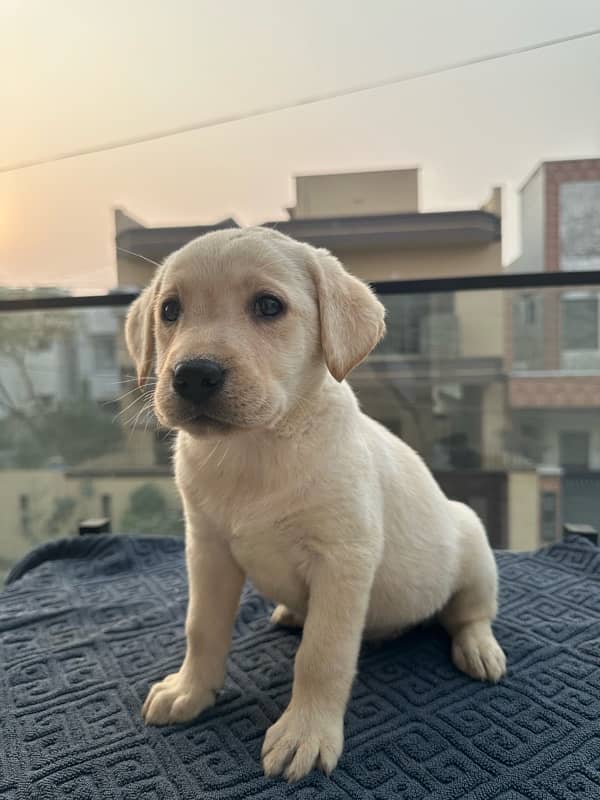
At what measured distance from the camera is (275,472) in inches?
41.1

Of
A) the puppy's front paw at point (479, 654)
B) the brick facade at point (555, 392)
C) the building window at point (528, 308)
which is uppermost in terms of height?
the building window at point (528, 308)

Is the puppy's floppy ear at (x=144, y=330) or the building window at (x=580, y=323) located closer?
the puppy's floppy ear at (x=144, y=330)

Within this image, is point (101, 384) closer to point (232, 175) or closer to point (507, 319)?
point (232, 175)

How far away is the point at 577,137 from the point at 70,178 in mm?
2100

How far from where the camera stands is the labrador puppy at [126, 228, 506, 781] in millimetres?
946

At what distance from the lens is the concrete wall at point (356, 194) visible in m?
2.29

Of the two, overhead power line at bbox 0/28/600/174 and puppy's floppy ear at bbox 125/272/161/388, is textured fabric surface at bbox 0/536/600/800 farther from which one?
overhead power line at bbox 0/28/600/174

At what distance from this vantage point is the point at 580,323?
2.23 metres

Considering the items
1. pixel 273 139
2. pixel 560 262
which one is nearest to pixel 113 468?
pixel 273 139

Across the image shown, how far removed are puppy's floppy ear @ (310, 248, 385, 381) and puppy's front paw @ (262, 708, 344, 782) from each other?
24.9 inches

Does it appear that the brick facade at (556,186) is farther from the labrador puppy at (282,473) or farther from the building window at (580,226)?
the labrador puppy at (282,473)

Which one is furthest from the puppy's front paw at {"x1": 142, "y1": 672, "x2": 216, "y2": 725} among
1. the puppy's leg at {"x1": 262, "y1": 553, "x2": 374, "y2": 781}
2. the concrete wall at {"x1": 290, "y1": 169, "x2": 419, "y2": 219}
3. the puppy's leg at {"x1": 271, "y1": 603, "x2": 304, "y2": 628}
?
the concrete wall at {"x1": 290, "y1": 169, "x2": 419, "y2": 219}

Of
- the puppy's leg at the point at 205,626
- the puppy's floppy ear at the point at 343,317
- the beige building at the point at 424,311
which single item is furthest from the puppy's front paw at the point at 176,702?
the beige building at the point at 424,311

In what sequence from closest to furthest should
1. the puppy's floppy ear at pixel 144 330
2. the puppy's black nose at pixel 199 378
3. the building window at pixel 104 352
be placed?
1. the puppy's black nose at pixel 199 378
2. the puppy's floppy ear at pixel 144 330
3. the building window at pixel 104 352
